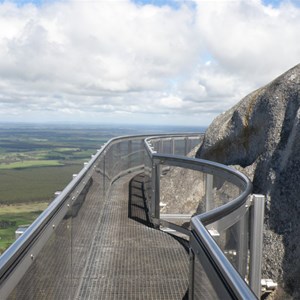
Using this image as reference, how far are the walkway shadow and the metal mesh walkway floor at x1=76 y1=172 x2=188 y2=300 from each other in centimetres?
27

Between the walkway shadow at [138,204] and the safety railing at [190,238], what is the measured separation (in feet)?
1.29

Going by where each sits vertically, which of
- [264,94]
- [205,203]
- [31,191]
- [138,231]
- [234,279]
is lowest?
[31,191]

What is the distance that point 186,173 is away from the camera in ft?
28.5

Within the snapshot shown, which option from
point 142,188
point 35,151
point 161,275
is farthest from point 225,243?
point 35,151

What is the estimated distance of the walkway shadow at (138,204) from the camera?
8.97m

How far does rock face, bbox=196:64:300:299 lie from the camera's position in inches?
242

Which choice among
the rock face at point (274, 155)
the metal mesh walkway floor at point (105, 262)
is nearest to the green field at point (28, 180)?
the rock face at point (274, 155)

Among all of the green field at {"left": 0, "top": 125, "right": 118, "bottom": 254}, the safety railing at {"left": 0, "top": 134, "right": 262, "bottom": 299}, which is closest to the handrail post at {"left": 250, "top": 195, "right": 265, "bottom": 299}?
the safety railing at {"left": 0, "top": 134, "right": 262, "bottom": 299}

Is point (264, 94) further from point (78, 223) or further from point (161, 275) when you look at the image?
point (78, 223)

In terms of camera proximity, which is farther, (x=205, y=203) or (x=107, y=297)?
(x=205, y=203)

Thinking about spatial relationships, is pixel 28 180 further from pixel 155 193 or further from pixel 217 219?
pixel 217 219

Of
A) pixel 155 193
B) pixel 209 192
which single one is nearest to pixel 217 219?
pixel 209 192

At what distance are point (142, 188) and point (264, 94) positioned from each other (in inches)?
170

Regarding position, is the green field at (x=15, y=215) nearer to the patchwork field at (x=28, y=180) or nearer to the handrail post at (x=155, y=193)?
the patchwork field at (x=28, y=180)
